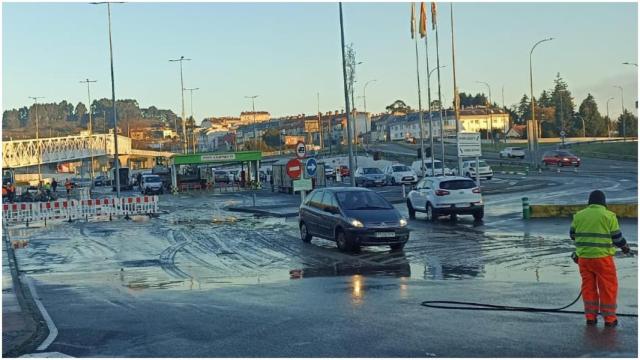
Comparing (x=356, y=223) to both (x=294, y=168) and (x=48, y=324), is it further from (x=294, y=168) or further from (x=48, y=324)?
(x=294, y=168)

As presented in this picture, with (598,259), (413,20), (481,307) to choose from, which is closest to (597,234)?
(598,259)

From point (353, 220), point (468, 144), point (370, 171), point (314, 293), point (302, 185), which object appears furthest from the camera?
point (370, 171)

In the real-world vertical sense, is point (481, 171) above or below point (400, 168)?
below

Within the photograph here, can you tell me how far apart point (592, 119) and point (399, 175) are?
9987 centimetres

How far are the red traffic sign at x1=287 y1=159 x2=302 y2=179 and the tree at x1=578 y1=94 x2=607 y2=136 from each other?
127040 millimetres

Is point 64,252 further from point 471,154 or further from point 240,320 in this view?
point 471,154

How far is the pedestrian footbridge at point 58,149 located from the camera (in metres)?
107

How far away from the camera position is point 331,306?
1187 centimetres

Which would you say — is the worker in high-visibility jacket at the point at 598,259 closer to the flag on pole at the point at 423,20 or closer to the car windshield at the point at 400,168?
the flag on pole at the point at 423,20

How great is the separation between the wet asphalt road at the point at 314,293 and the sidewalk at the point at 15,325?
351 millimetres

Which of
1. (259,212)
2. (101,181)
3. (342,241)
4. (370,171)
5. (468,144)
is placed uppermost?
(468,144)

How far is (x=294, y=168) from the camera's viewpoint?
30297 mm

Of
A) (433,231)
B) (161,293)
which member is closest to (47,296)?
(161,293)

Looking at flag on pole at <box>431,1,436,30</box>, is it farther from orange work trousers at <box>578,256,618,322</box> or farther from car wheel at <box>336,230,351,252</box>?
orange work trousers at <box>578,256,618,322</box>
